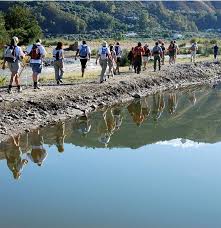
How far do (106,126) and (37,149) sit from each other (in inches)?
177

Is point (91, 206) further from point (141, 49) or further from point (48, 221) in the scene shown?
point (141, 49)

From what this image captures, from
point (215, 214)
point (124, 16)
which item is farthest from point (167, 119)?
point (124, 16)

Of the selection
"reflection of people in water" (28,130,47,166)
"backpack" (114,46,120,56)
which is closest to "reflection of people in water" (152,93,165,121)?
"backpack" (114,46,120,56)

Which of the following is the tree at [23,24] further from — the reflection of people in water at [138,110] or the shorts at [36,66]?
the shorts at [36,66]

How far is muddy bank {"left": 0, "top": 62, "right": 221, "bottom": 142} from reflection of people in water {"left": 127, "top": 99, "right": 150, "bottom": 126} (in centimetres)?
56

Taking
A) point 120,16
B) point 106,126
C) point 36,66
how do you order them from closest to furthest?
point 36,66 < point 106,126 < point 120,16

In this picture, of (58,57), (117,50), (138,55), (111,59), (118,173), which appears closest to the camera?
(118,173)

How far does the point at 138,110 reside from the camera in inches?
966

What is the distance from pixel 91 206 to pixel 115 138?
718 cm

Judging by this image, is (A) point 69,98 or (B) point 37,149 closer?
(B) point 37,149

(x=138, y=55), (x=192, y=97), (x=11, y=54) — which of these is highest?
(x=11, y=54)

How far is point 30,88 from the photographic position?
22.2 meters

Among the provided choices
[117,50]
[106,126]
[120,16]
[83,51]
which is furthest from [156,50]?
[120,16]

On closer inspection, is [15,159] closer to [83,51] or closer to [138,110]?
[138,110]
